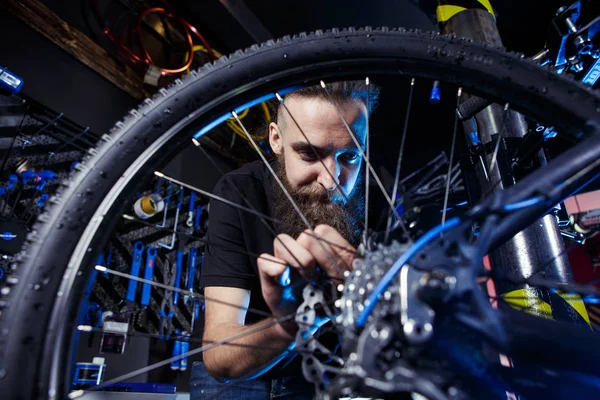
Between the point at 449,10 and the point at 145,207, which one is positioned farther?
the point at 145,207

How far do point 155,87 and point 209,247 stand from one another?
173 centimetres

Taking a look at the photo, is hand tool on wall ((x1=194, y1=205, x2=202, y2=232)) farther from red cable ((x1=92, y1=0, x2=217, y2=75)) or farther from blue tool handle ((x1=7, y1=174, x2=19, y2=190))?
blue tool handle ((x1=7, y1=174, x2=19, y2=190))

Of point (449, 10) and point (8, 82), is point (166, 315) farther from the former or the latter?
point (449, 10)

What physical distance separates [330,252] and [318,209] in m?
0.55

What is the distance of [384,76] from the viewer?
662 millimetres

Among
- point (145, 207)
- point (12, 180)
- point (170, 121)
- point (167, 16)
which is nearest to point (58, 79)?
point (12, 180)

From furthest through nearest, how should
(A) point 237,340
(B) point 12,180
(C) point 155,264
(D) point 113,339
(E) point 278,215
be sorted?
1. (C) point 155,264
2. (D) point 113,339
3. (B) point 12,180
4. (E) point 278,215
5. (A) point 237,340

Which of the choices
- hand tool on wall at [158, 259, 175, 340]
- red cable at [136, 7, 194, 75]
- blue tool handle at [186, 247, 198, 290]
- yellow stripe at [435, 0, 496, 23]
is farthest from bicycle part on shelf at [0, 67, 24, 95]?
yellow stripe at [435, 0, 496, 23]

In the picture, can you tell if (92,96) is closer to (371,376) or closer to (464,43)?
(464,43)

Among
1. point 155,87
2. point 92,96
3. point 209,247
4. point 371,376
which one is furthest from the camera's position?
point 155,87

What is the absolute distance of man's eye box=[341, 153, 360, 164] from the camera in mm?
1053

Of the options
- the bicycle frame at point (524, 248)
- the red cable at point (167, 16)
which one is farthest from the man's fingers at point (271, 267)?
the red cable at point (167, 16)

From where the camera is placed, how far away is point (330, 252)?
515 mm

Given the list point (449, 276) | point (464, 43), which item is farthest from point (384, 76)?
point (449, 276)
